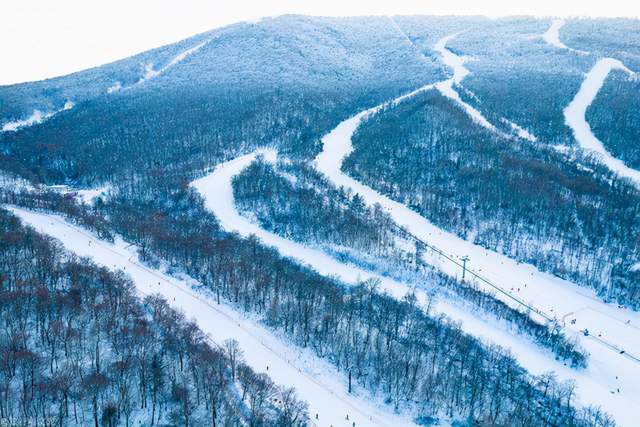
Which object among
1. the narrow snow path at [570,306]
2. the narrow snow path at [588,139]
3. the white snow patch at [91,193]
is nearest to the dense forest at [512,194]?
the narrow snow path at [570,306]

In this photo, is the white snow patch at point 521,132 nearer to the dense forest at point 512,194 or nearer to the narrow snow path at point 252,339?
Answer: the dense forest at point 512,194

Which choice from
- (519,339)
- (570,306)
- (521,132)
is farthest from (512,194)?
(521,132)

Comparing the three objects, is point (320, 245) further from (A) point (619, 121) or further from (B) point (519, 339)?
(A) point (619, 121)

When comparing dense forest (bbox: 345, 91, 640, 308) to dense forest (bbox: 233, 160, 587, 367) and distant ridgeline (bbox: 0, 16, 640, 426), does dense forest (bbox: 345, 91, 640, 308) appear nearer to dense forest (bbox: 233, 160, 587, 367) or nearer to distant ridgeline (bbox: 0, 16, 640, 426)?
distant ridgeline (bbox: 0, 16, 640, 426)

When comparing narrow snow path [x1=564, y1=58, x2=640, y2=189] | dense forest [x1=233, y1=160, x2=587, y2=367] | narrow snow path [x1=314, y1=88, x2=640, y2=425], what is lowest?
narrow snow path [x1=314, y1=88, x2=640, y2=425]

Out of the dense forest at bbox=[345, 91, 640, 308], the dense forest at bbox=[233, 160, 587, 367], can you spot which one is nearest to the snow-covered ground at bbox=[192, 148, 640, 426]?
the dense forest at bbox=[233, 160, 587, 367]
